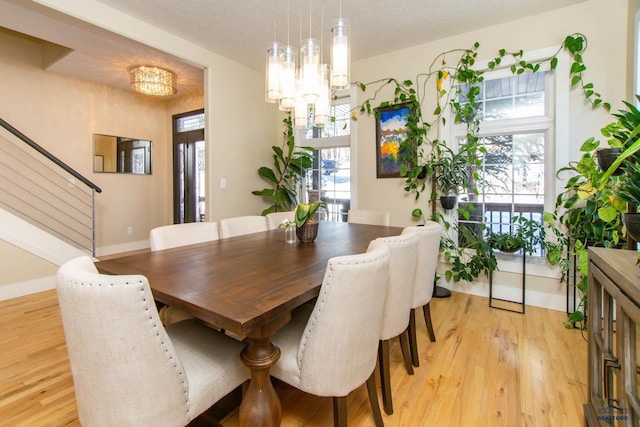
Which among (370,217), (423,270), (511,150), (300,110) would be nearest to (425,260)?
(423,270)

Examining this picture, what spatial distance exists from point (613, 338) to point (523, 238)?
5.86 feet

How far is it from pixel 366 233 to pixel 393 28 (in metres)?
2.14

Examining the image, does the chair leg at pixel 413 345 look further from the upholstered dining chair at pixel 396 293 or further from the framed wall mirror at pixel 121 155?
the framed wall mirror at pixel 121 155

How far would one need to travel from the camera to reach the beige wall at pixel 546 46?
8.14ft

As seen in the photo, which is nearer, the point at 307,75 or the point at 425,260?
the point at 425,260

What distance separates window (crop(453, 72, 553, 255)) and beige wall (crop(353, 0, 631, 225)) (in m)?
0.24

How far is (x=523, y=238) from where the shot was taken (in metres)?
2.69

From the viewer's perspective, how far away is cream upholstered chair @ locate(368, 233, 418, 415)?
1396 mm

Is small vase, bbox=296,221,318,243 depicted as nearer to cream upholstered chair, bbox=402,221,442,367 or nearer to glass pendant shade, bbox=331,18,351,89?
cream upholstered chair, bbox=402,221,442,367

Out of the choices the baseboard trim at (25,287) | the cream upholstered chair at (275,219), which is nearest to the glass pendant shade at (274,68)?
the cream upholstered chair at (275,219)

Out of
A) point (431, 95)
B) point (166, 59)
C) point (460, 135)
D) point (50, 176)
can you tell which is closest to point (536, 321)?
point (460, 135)

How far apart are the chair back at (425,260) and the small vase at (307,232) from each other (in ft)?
1.97

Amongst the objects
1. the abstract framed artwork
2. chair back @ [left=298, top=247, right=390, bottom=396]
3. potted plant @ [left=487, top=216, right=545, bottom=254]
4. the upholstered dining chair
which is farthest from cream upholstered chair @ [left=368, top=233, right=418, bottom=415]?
the abstract framed artwork

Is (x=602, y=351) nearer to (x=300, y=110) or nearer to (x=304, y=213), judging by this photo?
(x=304, y=213)
